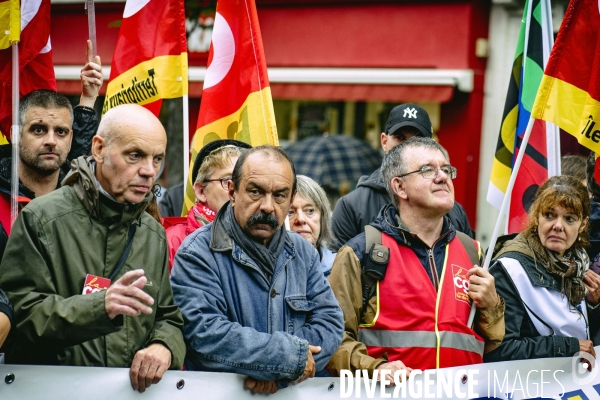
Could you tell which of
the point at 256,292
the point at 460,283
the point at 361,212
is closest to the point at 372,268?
the point at 460,283

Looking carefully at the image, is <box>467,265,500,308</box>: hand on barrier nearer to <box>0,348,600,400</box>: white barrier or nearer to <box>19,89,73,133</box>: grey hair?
<box>0,348,600,400</box>: white barrier

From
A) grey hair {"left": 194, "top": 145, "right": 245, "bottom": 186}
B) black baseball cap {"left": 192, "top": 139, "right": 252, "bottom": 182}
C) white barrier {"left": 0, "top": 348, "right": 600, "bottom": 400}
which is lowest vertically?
white barrier {"left": 0, "top": 348, "right": 600, "bottom": 400}

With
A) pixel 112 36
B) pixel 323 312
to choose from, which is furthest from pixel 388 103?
pixel 323 312

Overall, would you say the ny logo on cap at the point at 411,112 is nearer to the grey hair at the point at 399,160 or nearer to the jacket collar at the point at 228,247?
the grey hair at the point at 399,160

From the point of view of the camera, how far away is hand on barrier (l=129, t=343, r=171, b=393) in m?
3.33

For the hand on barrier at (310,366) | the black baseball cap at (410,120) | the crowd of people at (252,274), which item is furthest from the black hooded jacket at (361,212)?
the hand on barrier at (310,366)

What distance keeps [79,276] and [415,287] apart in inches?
60.9

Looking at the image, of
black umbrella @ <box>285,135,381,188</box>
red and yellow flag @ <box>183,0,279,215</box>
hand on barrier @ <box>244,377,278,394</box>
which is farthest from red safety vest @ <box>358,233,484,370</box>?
black umbrella @ <box>285,135,381,188</box>

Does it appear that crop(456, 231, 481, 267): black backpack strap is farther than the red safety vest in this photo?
Yes

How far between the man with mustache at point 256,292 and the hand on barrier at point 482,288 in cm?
75

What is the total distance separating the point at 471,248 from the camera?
4.39 m

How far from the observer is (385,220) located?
4.28 metres

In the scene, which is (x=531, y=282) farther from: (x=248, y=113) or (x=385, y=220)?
(x=248, y=113)

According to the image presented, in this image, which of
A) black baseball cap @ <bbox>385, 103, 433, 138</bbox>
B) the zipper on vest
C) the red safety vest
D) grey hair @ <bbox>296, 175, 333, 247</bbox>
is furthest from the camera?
black baseball cap @ <bbox>385, 103, 433, 138</bbox>
